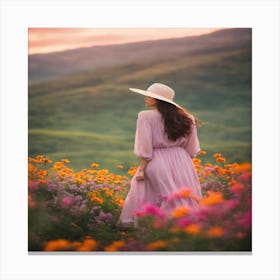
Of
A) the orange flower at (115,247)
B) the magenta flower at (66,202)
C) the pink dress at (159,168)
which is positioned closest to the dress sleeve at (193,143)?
the pink dress at (159,168)

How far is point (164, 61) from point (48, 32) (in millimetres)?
1431

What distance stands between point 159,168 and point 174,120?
1.86 feet

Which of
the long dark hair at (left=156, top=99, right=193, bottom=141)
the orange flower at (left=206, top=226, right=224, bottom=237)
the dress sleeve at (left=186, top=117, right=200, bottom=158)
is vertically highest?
the long dark hair at (left=156, top=99, right=193, bottom=141)

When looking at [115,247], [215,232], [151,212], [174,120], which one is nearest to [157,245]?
[151,212]

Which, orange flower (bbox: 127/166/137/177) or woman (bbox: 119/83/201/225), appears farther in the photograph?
orange flower (bbox: 127/166/137/177)

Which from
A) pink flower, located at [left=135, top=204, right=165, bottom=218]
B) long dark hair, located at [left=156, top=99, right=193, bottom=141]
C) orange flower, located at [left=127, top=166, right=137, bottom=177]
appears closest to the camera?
pink flower, located at [left=135, top=204, right=165, bottom=218]

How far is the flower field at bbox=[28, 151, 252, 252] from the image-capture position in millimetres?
7629

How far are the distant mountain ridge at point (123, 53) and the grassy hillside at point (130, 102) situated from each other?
2 cm

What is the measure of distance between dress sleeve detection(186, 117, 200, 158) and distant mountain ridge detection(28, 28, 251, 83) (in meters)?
0.93

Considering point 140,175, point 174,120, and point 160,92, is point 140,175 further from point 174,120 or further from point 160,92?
point 160,92

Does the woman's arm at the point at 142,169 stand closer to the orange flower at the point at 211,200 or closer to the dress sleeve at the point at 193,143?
the dress sleeve at the point at 193,143

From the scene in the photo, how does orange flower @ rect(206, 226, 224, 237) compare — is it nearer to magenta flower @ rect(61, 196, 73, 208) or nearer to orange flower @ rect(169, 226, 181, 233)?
orange flower @ rect(169, 226, 181, 233)

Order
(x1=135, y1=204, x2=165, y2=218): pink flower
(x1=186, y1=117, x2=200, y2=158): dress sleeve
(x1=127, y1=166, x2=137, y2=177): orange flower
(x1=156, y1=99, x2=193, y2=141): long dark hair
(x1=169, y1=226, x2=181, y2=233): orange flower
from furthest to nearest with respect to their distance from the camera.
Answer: (x1=127, y1=166, x2=137, y2=177): orange flower
(x1=186, y1=117, x2=200, y2=158): dress sleeve
(x1=156, y1=99, x2=193, y2=141): long dark hair
(x1=135, y1=204, x2=165, y2=218): pink flower
(x1=169, y1=226, x2=181, y2=233): orange flower

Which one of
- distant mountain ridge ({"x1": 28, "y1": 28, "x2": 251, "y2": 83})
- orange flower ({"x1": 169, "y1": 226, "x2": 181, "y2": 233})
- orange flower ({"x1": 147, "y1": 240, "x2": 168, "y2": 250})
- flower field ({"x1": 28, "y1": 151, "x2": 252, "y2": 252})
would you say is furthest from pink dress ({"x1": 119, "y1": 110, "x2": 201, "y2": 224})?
distant mountain ridge ({"x1": 28, "y1": 28, "x2": 251, "y2": 83})
